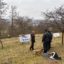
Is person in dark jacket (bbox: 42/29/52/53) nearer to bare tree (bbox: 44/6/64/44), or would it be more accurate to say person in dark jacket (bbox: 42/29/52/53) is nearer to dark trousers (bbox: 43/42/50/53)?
dark trousers (bbox: 43/42/50/53)

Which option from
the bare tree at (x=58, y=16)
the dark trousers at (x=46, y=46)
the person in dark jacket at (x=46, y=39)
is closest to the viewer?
the person in dark jacket at (x=46, y=39)

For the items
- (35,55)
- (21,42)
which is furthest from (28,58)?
(21,42)

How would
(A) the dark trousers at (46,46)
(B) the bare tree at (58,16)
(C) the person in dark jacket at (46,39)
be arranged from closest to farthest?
(C) the person in dark jacket at (46,39), (A) the dark trousers at (46,46), (B) the bare tree at (58,16)

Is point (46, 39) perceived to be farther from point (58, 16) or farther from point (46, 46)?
point (58, 16)

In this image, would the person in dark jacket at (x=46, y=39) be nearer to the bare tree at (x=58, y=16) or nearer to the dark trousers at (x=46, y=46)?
the dark trousers at (x=46, y=46)

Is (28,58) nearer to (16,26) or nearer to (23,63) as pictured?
(23,63)

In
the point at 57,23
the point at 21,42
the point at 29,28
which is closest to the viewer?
the point at 57,23

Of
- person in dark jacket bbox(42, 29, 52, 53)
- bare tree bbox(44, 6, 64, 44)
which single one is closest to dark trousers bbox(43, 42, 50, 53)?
person in dark jacket bbox(42, 29, 52, 53)

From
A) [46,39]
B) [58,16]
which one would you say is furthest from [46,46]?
[58,16]

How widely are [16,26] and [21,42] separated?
3339 cm

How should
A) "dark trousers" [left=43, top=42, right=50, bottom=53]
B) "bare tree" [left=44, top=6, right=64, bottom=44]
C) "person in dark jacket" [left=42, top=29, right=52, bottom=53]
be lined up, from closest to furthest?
"person in dark jacket" [left=42, top=29, right=52, bottom=53] < "dark trousers" [left=43, top=42, right=50, bottom=53] < "bare tree" [left=44, top=6, right=64, bottom=44]

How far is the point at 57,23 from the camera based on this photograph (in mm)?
21641

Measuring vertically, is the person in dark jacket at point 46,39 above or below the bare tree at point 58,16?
below

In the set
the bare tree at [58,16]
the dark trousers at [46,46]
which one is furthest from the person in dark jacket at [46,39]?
the bare tree at [58,16]
